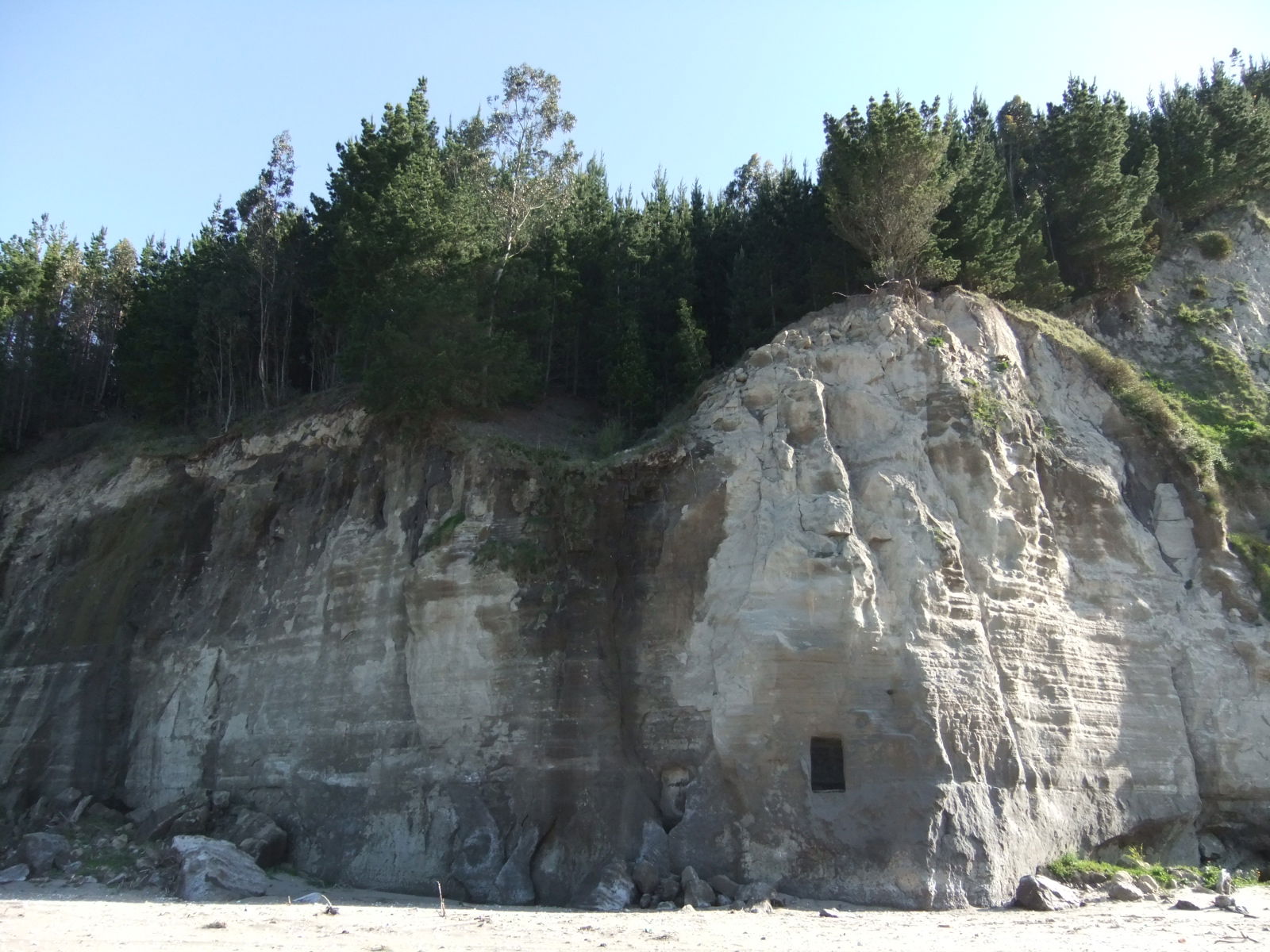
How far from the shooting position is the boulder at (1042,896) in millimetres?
18641

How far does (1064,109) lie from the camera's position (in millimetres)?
32500

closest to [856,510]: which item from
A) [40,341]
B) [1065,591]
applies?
[1065,591]

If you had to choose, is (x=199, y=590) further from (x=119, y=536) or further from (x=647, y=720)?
(x=647, y=720)

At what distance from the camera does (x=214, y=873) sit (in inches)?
798

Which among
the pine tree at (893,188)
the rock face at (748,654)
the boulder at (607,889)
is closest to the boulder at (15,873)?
the rock face at (748,654)

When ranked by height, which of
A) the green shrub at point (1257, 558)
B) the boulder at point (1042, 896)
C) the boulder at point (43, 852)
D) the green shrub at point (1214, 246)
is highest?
the green shrub at point (1214, 246)

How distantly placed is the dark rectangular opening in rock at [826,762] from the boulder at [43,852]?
15.1m

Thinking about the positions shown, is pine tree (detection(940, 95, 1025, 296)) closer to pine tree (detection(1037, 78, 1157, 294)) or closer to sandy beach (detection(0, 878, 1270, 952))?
pine tree (detection(1037, 78, 1157, 294))

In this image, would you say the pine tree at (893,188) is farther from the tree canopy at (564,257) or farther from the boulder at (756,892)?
the boulder at (756,892)

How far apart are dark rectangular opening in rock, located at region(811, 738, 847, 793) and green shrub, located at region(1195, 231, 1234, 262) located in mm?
21020

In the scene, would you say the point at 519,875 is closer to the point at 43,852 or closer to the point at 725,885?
the point at 725,885

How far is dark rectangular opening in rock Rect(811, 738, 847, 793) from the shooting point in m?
20.2

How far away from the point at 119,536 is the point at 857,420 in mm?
19145

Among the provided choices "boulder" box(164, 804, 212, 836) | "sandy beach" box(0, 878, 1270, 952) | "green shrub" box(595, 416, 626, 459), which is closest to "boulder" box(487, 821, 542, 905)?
"sandy beach" box(0, 878, 1270, 952)
